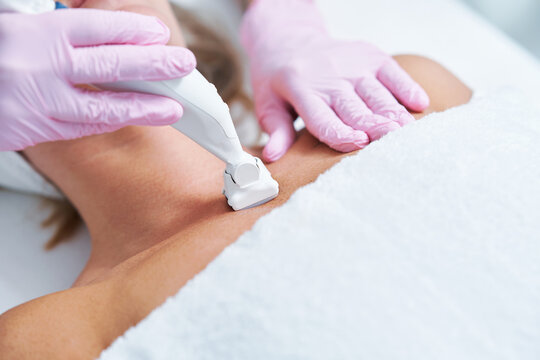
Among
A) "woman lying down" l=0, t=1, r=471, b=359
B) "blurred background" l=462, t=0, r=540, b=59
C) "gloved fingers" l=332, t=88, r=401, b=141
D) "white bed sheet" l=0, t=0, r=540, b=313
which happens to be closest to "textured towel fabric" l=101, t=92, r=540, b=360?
"woman lying down" l=0, t=1, r=471, b=359

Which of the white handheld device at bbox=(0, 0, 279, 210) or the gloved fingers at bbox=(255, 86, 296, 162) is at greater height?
the white handheld device at bbox=(0, 0, 279, 210)

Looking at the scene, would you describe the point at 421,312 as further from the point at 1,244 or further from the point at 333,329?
the point at 1,244

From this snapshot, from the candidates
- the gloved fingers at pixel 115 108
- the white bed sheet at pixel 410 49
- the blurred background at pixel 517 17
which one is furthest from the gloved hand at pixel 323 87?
the blurred background at pixel 517 17

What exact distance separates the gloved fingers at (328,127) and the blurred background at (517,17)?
1311mm

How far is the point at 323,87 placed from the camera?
1.02 m

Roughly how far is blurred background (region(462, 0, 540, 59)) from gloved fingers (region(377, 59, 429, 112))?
1.14 meters

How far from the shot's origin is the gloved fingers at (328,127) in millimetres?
876

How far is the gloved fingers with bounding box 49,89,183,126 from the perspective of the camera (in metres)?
0.71

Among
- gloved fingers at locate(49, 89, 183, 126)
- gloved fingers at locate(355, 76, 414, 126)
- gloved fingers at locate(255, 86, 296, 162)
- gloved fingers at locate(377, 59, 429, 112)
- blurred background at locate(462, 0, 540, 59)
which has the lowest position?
gloved fingers at locate(255, 86, 296, 162)

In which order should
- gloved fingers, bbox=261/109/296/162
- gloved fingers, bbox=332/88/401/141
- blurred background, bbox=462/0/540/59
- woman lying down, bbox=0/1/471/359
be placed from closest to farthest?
woman lying down, bbox=0/1/471/359
gloved fingers, bbox=332/88/401/141
gloved fingers, bbox=261/109/296/162
blurred background, bbox=462/0/540/59

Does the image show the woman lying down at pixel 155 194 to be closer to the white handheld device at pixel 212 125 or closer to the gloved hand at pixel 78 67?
the white handheld device at pixel 212 125

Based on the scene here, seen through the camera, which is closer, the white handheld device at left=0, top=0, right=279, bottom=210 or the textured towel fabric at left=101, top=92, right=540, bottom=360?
the textured towel fabric at left=101, top=92, right=540, bottom=360

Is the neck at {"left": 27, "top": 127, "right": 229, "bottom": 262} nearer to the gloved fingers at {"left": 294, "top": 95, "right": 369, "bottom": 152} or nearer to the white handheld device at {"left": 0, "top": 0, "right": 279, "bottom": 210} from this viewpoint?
the white handheld device at {"left": 0, "top": 0, "right": 279, "bottom": 210}

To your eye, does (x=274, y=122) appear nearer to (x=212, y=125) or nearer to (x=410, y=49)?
(x=212, y=125)
